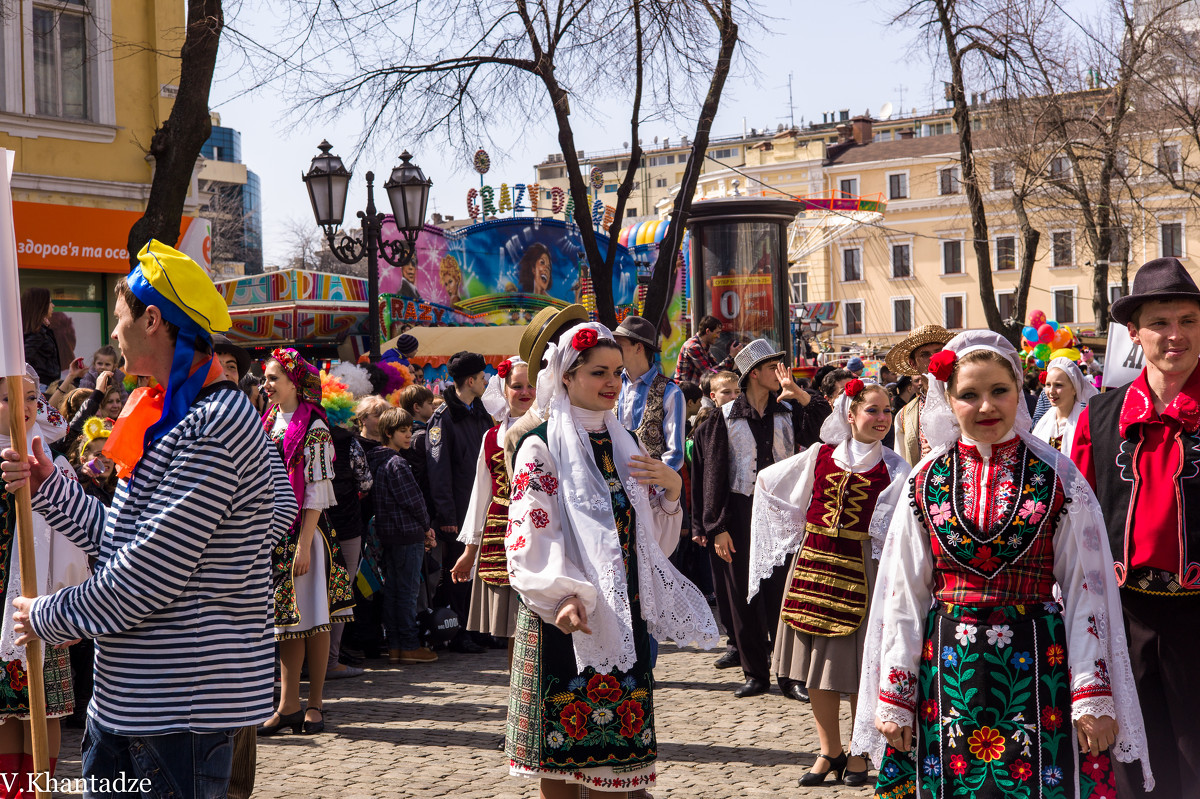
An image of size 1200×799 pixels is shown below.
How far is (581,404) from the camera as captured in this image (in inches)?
163

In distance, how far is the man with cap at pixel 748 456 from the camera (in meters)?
7.42

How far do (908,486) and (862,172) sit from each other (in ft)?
220

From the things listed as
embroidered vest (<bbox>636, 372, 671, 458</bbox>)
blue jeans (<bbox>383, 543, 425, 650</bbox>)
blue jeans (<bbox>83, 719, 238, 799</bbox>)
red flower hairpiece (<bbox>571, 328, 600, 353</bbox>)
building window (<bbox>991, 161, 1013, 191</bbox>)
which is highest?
building window (<bbox>991, 161, 1013, 191</bbox>)

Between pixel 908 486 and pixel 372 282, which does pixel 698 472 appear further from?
pixel 372 282

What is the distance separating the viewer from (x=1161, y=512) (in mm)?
3615

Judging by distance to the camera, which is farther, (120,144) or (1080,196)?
(1080,196)

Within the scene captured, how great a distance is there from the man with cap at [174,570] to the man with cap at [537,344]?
134 cm

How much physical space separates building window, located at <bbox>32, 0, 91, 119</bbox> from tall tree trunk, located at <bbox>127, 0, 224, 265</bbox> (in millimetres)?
7561

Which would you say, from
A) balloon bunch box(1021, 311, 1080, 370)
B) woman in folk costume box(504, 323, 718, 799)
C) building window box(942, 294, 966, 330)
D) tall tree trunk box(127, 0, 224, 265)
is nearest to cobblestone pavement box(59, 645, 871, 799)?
woman in folk costume box(504, 323, 718, 799)

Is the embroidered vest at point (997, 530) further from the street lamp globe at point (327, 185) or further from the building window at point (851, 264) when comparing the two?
the building window at point (851, 264)

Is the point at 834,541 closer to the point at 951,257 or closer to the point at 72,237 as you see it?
the point at 72,237

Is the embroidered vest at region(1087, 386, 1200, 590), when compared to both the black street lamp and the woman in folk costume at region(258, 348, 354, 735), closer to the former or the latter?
the woman in folk costume at region(258, 348, 354, 735)

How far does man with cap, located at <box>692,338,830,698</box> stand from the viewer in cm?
742

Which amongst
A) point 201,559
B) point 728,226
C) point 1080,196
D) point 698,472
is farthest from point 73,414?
point 1080,196
